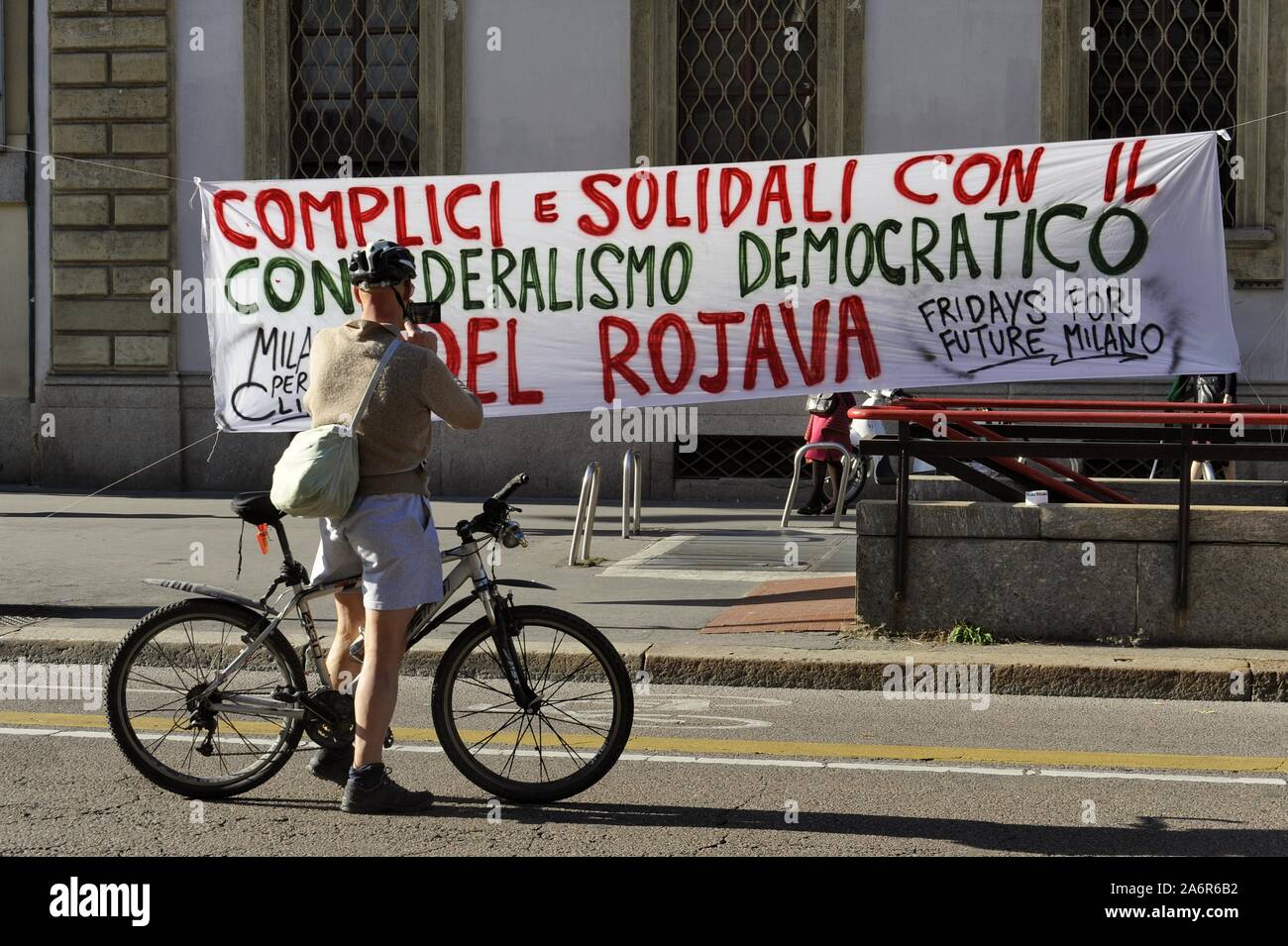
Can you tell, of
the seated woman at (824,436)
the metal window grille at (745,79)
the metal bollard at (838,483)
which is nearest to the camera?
the metal bollard at (838,483)

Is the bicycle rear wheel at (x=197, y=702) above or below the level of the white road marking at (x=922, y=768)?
above

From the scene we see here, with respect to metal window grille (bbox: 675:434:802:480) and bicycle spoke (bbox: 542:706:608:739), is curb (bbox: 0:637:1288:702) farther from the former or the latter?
metal window grille (bbox: 675:434:802:480)

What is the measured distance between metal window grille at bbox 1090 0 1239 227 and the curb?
9.28 metres

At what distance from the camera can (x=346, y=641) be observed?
5297mm

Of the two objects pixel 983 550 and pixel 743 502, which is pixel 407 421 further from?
pixel 743 502

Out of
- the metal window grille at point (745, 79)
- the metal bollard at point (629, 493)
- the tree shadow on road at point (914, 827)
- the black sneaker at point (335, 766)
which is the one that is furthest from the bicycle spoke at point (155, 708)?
the metal window grille at point (745, 79)

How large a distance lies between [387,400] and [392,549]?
446mm

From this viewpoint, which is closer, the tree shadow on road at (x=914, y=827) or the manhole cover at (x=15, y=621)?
the tree shadow on road at (x=914, y=827)

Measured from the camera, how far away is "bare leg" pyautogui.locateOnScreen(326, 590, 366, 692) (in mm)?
5273

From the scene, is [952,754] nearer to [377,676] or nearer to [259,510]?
[377,676]

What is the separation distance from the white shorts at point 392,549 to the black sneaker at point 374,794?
52cm

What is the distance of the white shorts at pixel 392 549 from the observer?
4.98 m

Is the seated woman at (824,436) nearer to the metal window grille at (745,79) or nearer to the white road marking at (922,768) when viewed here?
the metal window grille at (745,79)

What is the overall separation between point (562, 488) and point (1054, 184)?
7074mm
